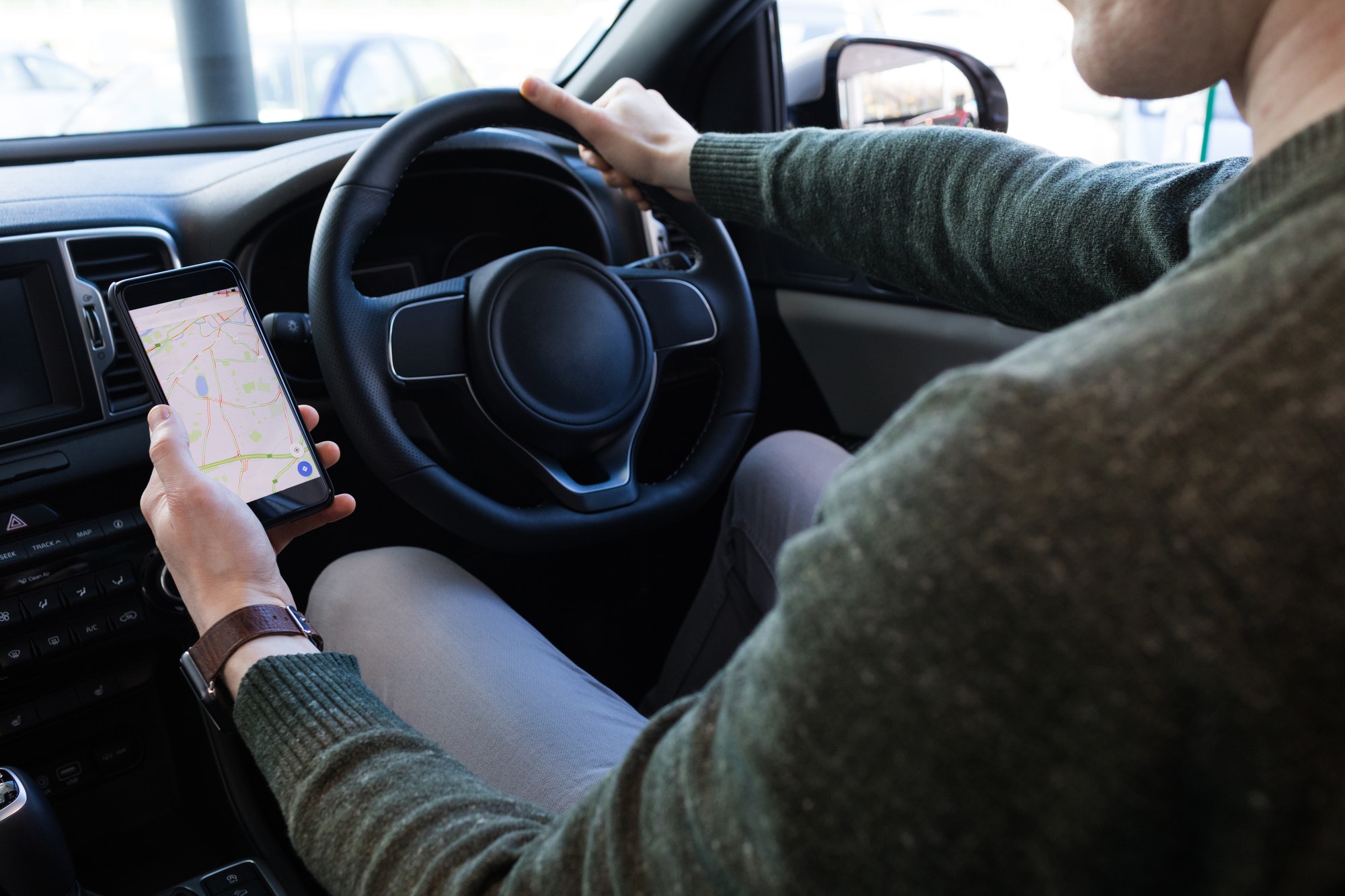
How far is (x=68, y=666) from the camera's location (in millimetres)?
1072

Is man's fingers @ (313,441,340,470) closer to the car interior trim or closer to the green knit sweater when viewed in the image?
the car interior trim

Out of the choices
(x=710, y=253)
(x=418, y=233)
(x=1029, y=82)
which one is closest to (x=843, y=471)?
(x=710, y=253)

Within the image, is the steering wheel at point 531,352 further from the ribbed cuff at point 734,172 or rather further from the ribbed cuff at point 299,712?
the ribbed cuff at point 299,712

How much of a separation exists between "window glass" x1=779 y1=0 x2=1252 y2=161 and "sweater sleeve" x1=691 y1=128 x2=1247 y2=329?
0.65 m

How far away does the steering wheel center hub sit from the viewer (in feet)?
3.59

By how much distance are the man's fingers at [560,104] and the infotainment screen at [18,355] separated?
0.56 metres

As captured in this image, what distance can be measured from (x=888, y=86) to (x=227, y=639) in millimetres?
1354

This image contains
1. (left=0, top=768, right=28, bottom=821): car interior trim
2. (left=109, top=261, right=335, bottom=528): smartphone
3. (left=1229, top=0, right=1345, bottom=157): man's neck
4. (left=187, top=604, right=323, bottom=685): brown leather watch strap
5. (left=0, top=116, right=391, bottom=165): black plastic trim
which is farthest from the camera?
(left=0, top=116, right=391, bottom=165): black plastic trim

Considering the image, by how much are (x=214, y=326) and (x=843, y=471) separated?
769 millimetres

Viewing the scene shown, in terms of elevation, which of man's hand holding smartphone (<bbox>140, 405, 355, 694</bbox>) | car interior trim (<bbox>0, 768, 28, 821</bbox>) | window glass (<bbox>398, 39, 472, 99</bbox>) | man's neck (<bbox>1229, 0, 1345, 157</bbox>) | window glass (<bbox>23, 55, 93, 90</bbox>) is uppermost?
man's neck (<bbox>1229, 0, 1345, 157</bbox>)

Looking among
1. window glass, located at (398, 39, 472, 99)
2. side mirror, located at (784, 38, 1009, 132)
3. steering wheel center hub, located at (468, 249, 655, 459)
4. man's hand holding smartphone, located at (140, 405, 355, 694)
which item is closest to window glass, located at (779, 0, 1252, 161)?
side mirror, located at (784, 38, 1009, 132)

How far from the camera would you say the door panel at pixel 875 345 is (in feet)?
4.88

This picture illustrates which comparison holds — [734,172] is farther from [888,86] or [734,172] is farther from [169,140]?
[169,140]

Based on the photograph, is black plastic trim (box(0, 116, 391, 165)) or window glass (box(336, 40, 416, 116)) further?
window glass (box(336, 40, 416, 116))
